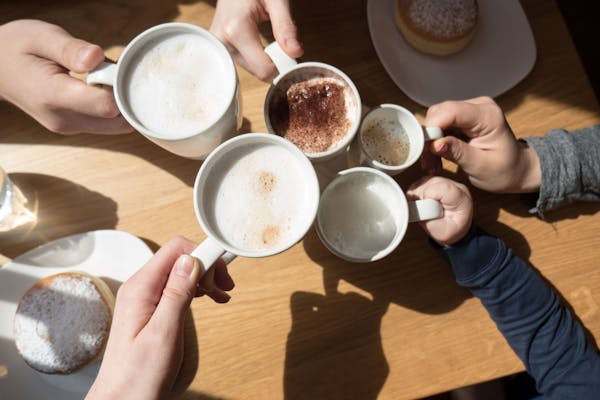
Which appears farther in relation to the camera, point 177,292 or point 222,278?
point 222,278

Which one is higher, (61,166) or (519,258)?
(61,166)

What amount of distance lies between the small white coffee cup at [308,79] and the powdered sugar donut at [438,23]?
29 centimetres

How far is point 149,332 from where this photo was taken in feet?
2.35

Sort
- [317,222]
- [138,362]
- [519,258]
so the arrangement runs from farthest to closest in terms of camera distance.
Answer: [519,258] → [317,222] → [138,362]

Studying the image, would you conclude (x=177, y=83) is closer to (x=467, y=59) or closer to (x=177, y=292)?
(x=177, y=292)

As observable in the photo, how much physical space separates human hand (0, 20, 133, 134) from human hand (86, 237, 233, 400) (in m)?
0.33

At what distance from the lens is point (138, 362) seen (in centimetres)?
71

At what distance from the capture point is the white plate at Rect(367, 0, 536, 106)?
3.42ft

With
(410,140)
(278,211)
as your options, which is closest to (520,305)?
(410,140)

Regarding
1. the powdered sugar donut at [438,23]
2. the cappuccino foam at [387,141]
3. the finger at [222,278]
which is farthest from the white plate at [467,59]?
the finger at [222,278]

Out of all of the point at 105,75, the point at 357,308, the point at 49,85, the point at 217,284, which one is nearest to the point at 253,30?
the point at 105,75

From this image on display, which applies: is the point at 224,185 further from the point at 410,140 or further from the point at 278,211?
the point at 410,140

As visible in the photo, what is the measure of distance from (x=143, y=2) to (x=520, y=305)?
3.59 feet

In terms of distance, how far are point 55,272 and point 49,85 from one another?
1.26 feet
